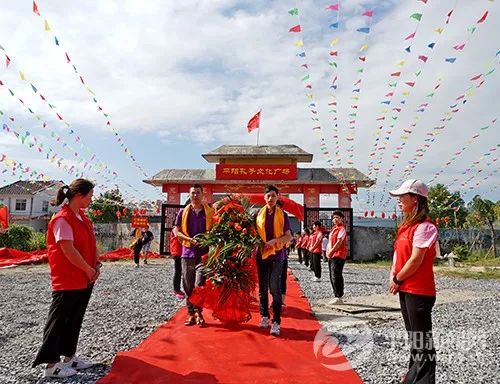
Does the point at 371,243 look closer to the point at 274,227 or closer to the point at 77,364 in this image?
the point at 274,227

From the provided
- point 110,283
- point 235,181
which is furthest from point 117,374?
point 235,181

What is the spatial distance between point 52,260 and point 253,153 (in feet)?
45.5

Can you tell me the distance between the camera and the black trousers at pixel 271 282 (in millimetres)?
4309

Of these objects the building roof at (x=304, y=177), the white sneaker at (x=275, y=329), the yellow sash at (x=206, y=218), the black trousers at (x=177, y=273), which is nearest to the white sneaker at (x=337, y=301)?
the white sneaker at (x=275, y=329)

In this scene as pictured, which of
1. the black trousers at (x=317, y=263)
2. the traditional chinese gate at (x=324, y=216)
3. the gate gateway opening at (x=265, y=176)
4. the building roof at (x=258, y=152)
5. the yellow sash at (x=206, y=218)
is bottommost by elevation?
the black trousers at (x=317, y=263)

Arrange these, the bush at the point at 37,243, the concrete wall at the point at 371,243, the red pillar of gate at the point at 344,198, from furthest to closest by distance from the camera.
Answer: the bush at the point at 37,243 → the concrete wall at the point at 371,243 → the red pillar of gate at the point at 344,198

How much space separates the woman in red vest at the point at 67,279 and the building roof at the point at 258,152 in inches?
533

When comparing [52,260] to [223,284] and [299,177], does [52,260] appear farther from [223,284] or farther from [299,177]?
[299,177]

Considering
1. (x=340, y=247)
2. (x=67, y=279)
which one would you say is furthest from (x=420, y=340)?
(x=340, y=247)

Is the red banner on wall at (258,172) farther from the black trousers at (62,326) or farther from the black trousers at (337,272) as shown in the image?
the black trousers at (62,326)

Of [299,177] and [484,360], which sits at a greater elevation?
[299,177]

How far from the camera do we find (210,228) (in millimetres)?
4816

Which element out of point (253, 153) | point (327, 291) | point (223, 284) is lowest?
point (327, 291)

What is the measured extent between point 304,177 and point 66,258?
13.5 meters
